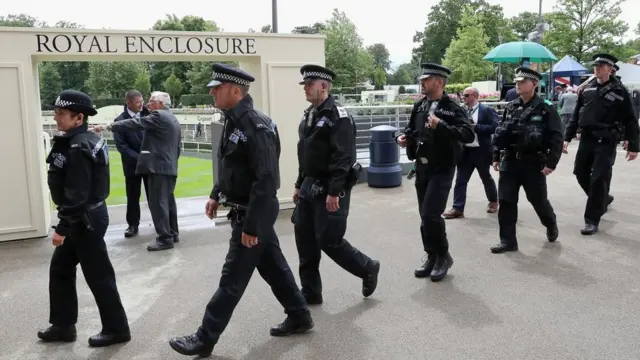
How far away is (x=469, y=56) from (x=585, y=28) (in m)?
12.4

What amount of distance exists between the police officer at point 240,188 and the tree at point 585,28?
40070mm

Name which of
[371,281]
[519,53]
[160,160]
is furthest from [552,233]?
[519,53]

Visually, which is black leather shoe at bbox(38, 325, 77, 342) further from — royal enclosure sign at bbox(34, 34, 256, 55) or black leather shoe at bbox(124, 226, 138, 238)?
royal enclosure sign at bbox(34, 34, 256, 55)

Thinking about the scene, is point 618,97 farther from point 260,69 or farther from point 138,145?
point 138,145

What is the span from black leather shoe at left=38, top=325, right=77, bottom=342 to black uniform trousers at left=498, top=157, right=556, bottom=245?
4494mm

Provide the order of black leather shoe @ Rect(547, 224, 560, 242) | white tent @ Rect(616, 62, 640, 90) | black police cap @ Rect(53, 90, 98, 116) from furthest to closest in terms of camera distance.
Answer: white tent @ Rect(616, 62, 640, 90) < black leather shoe @ Rect(547, 224, 560, 242) < black police cap @ Rect(53, 90, 98, 116)

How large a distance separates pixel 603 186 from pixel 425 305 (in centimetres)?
358

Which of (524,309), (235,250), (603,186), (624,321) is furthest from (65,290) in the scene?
(603,186)

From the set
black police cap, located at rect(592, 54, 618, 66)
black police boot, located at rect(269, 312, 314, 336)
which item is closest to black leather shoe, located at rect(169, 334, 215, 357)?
black police boot, located at rect(269, 312, 314, 336)

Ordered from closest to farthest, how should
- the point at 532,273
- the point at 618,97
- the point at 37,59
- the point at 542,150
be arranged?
the point at 532,273, the point at 542,150, the point at 618,97, the point at 37,59

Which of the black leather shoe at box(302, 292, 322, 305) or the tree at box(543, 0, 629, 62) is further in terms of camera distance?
the tree at box(543, 0, 629, 62)

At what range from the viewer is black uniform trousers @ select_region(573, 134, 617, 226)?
698 cm

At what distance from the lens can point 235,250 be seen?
3814 millimetres

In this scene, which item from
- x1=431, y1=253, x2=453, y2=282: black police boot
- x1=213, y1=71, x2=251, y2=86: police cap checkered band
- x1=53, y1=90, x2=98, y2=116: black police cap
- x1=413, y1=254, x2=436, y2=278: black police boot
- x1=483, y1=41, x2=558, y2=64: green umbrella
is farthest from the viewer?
x1=483, y1=41, x2=558, y2=64: green umbrella
